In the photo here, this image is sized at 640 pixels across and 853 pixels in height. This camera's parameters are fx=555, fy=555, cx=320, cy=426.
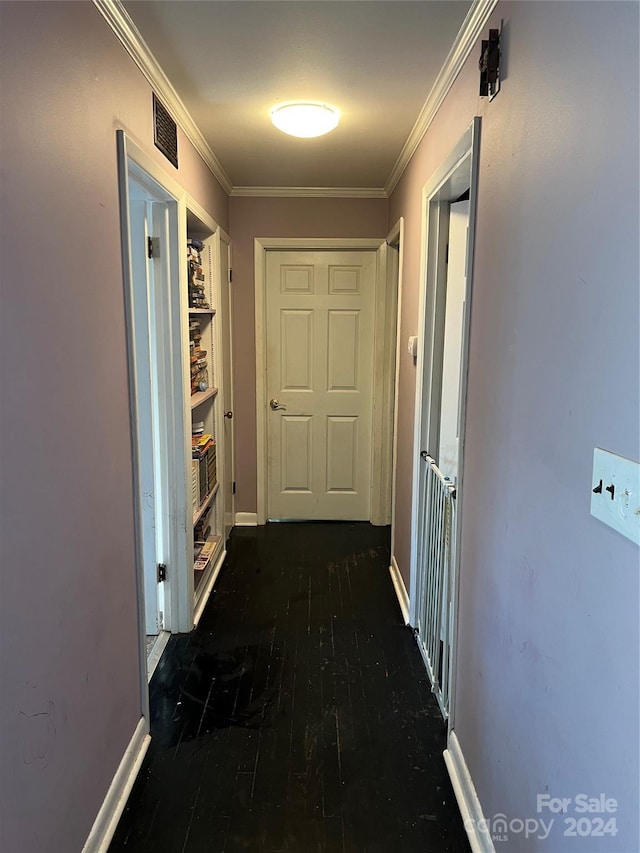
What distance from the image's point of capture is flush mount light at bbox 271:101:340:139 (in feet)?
7.29

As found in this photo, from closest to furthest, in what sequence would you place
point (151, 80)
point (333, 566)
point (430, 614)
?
point (151, 80) → point (430, 614) → point (333, 566)

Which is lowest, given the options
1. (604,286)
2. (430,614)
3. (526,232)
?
(430,614)

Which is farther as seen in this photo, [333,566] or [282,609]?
[333,566]

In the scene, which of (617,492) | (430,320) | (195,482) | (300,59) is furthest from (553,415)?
(195,482)

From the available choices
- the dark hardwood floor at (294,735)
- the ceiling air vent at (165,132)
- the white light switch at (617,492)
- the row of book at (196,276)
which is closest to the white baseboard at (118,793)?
the dark hardwood floor at (294,735)

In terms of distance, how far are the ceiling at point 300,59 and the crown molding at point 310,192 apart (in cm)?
86

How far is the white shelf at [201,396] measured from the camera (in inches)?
110

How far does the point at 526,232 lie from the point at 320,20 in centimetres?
94

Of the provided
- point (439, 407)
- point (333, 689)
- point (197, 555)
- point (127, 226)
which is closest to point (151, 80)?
point (127, 226)

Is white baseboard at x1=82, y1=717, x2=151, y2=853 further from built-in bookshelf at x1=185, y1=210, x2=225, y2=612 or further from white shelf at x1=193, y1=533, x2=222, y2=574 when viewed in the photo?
white shelf at x1=193, y1=533, x2=222, y2=574

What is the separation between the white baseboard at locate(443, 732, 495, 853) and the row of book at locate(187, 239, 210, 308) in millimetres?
2298

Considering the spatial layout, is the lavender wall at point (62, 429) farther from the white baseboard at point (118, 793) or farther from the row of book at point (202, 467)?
the row of book at point (202, 467)

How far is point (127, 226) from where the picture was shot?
1679mm

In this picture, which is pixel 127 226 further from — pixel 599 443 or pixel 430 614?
pixel 430 614
